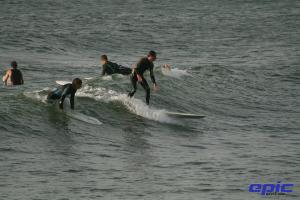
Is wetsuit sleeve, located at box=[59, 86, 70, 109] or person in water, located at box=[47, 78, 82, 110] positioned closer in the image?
person in water, located at box=[47, 78, 82, 110]

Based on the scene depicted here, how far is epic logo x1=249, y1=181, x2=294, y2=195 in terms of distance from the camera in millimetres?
12070

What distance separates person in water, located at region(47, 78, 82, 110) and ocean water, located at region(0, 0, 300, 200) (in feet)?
1.19

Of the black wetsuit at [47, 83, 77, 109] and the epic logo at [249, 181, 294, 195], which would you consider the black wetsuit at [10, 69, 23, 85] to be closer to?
the black wetsuit at [47, 83, 77, 109]

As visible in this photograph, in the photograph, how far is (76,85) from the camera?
1628 cm

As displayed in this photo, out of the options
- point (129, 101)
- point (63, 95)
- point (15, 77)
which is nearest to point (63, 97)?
point (63, 95)

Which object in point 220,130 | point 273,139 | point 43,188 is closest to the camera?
point 43,188

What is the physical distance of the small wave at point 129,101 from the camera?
19330 mm

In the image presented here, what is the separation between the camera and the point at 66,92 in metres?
16.8

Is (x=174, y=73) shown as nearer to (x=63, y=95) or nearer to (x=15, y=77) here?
(x=15, y=77)

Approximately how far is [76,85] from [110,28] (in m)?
31.6

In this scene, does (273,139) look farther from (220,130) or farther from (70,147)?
(70,147)

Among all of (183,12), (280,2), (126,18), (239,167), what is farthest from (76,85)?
(280,2)

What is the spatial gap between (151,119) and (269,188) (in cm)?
730

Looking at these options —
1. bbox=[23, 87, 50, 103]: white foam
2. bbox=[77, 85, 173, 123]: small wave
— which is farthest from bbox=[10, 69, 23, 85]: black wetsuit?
bbox=[23, 87, 50, 103]: white foam
